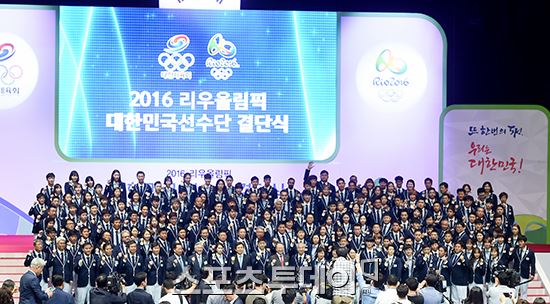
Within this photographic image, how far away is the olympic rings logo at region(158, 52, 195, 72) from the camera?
17.1 m

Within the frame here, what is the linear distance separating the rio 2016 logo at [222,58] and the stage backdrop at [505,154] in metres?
3.45

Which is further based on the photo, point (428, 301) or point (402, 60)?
point (402, 60)

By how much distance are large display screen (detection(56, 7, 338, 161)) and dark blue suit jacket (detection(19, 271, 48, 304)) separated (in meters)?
5.32

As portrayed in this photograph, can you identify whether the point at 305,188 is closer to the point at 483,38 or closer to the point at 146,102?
the point at 146,102

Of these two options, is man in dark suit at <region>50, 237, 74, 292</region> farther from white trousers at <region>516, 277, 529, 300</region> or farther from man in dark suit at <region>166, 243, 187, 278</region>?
white trousers at <region>516, 277, 529, 300</region>

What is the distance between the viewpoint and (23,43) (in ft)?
56.3

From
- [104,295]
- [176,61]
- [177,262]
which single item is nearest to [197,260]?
[177,262]


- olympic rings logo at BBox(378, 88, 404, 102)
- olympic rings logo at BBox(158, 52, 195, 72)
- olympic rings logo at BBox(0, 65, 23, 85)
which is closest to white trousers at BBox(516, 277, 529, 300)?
olympic rings logo at BBox(378, 88, 404, 102)

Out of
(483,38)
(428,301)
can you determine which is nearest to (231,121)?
(483,38)

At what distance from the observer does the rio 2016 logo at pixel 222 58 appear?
677 inches

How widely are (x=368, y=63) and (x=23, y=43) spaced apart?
5.38 m

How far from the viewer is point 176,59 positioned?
56.3 feet

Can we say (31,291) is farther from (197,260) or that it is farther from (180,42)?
(180,42)

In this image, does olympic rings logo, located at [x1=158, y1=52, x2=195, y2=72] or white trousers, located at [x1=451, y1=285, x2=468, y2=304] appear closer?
white trousers, located at [x1=451, y1=285, x2=468, y2=304]
